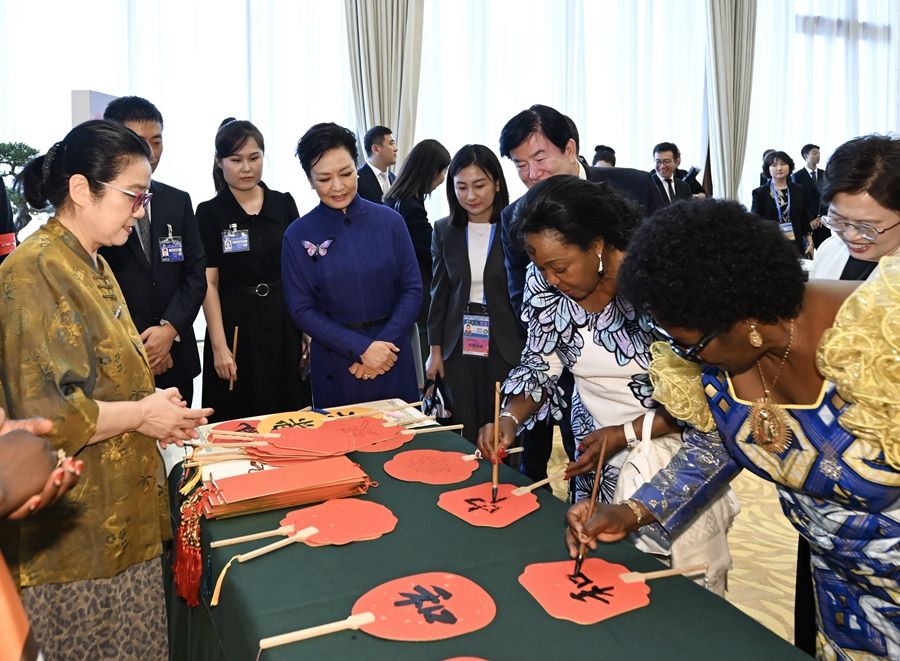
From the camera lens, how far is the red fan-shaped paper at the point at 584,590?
3.64ft

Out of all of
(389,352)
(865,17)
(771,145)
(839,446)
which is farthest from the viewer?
(865,17)

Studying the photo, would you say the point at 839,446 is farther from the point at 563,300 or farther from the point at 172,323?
the point at 172,323

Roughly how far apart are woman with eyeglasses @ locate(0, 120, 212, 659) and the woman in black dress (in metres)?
1.14

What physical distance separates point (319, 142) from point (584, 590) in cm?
172

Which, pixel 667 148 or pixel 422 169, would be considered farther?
pixel 667 148

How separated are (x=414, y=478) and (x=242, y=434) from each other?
49 cm

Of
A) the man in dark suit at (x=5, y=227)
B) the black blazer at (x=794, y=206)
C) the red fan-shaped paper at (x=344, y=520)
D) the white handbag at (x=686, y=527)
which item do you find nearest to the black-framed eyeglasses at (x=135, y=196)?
the red fan-shaped paper at (x=344, y=520)

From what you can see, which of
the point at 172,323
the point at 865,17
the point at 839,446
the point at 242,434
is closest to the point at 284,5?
the point at 172,323

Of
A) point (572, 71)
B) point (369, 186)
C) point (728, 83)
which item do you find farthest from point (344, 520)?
point (728, 83)

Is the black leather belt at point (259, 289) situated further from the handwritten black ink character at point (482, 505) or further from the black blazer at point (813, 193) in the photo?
the black blazer at point (813, 193)

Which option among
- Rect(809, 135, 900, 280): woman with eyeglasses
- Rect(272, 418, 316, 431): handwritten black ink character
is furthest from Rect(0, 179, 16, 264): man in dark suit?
Rect(809, 135, 900, 280): woman with eyeglasses

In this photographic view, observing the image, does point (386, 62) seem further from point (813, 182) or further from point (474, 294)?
point (813, 182)

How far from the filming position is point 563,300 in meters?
1.84

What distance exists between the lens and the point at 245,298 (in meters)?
2.84
